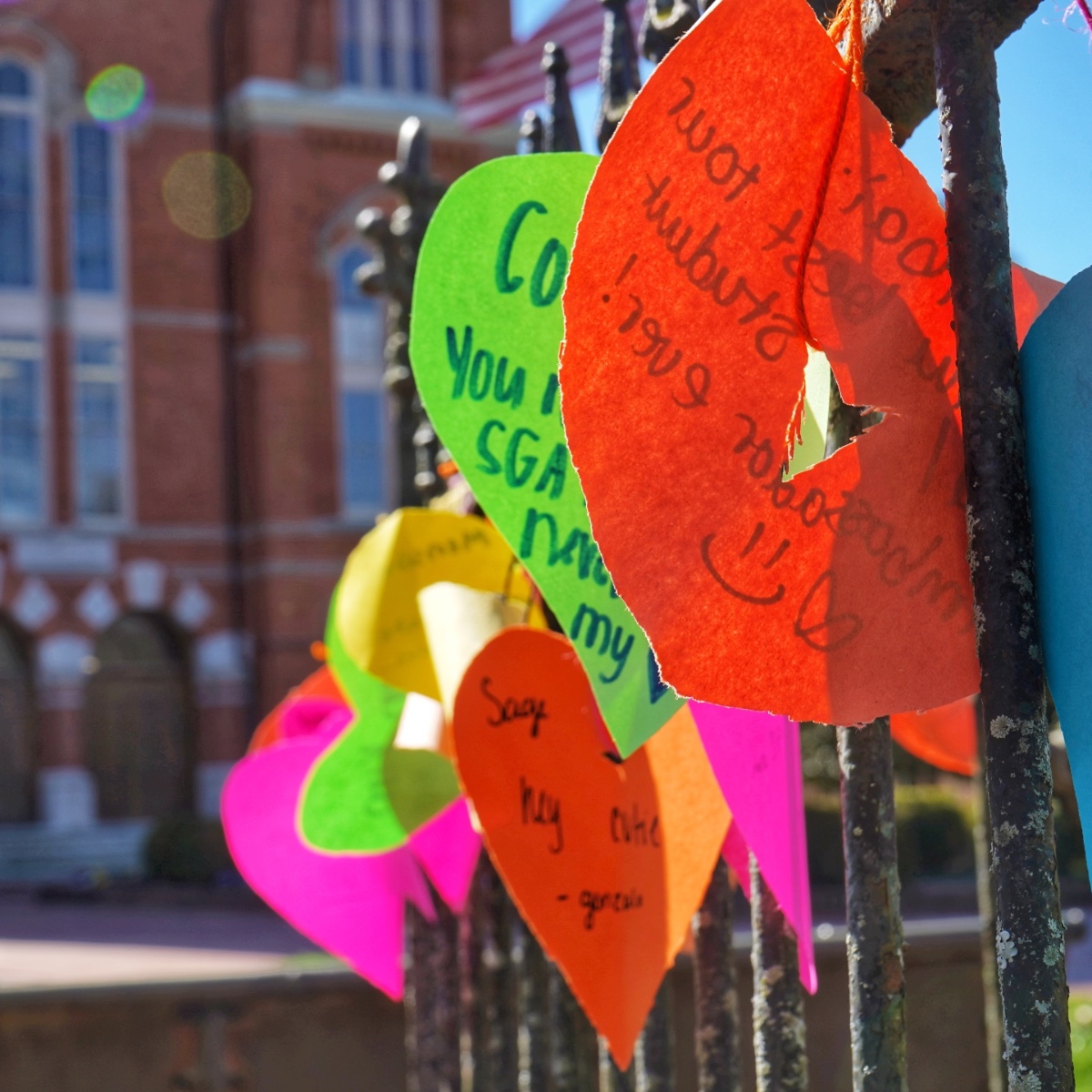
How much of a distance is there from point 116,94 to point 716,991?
16.8m

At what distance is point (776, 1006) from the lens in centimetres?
113

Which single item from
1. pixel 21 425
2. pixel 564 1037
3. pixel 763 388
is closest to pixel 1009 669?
pixel 763 388

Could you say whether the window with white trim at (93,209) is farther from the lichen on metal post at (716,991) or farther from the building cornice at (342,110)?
the lichen on metal post at (716,991)

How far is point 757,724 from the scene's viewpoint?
3.38 feet

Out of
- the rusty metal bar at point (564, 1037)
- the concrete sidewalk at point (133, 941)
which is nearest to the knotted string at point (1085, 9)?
the rusty metal bar at point (564, 1037)

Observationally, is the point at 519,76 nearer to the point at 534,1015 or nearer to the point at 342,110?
the point at 534,1015

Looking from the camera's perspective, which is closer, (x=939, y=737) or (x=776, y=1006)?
(x=776, y=1006)

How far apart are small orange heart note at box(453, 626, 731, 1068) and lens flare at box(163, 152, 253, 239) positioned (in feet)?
54.1

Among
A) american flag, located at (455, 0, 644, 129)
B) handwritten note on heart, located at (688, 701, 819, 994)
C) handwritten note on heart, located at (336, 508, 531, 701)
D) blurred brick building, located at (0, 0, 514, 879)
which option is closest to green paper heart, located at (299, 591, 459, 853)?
handwritten note on heart, located at (336, 508, 531, 701)

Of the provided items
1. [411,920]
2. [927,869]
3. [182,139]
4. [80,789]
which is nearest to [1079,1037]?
[411,920]

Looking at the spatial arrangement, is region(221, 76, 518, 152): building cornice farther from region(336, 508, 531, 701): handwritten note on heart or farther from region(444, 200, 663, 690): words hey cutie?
region(444, 200, 663, 690): words hey cutie

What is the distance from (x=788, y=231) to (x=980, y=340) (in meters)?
0.11

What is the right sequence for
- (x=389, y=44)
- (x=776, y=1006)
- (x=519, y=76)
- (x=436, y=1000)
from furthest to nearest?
(x=389, y=44)
(x=519, y=76)
(x=436, y=1000)
(x=776, y=1006)

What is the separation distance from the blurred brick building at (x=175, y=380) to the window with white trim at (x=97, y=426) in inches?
0.9
